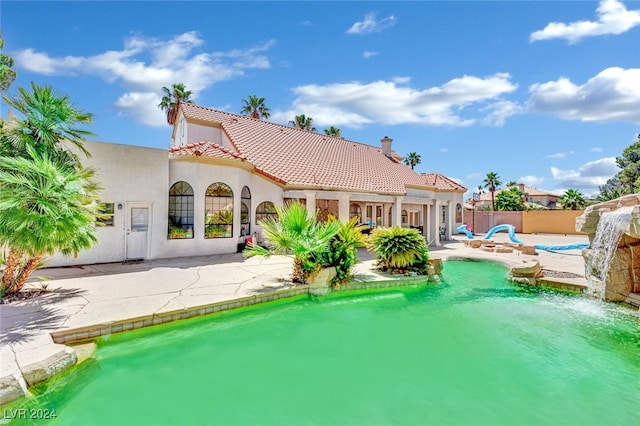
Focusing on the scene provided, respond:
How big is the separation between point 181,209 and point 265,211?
4.44 metres

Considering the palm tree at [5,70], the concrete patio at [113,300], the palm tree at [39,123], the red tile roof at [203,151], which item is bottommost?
the concrete patio at [113,300]

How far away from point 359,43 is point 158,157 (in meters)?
11.7

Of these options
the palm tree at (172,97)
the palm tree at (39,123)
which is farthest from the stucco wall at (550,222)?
the palm tree at (172,97)

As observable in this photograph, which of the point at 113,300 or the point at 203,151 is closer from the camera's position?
the point at 113,300

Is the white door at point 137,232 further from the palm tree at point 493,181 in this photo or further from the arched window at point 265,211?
the palm tree at point 493,181

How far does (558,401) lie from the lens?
4812 mm

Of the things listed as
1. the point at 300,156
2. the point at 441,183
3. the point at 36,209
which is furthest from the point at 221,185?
the point at 441,183

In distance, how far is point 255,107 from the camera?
40.9 meters

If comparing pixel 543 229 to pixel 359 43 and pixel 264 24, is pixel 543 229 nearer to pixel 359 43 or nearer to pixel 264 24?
pixel 359 43

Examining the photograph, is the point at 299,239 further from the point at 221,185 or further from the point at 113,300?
the point at 221,185

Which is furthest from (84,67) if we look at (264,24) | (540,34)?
(540,34)

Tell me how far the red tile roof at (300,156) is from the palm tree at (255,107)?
18.6m

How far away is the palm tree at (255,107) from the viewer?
40.7m

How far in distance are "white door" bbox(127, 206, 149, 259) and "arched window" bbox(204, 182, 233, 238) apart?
250 cm
